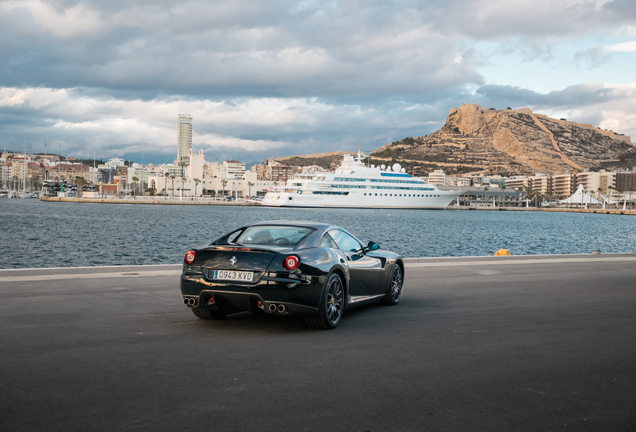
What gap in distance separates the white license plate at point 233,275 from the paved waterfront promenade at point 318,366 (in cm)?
72

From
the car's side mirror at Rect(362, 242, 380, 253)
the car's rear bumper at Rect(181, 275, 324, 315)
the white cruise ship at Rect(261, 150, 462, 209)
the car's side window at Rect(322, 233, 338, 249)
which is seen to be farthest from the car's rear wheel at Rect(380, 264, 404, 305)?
the white cruise ship at Rect(261, 150, 462, 209)

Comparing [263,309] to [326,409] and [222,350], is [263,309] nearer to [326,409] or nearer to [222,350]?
[222,350]

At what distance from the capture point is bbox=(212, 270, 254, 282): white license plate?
713 centimetres

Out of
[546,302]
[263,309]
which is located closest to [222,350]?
[263,309]

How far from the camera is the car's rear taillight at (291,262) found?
7125 millimetres

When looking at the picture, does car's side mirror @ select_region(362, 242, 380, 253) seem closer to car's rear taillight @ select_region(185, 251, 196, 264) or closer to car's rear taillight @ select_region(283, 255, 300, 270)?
car's rear taillight @ select_region(283, 255, 300, 270)

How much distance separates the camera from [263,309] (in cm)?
714

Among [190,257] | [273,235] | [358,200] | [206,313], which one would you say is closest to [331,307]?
[273,235]

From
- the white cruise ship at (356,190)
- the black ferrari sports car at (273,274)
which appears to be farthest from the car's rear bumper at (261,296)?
the white cruise ship at (356,190)

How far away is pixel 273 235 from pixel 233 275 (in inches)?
43.3

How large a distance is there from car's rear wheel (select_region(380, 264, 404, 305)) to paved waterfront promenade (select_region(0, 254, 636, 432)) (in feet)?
0.60

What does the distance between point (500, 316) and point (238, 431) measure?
577cm

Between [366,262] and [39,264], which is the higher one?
[366,262]

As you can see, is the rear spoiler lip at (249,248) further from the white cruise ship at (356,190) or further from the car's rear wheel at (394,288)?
the white cruise ship at (356,190)
